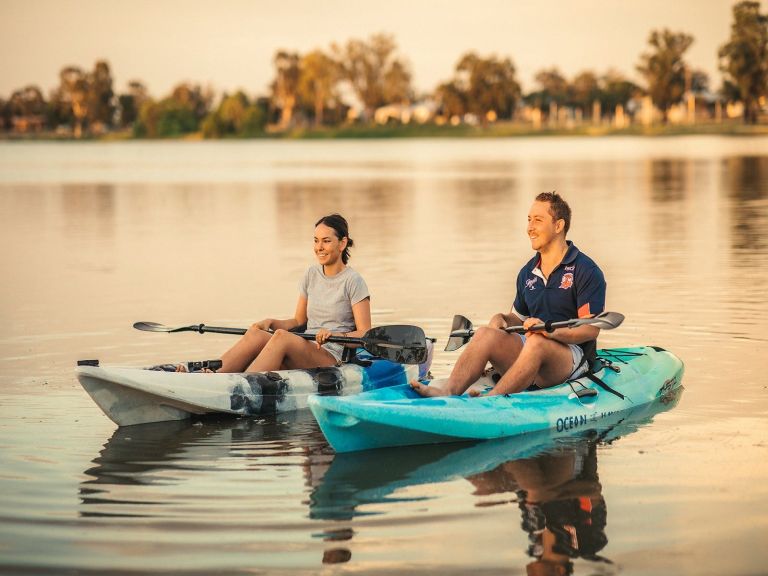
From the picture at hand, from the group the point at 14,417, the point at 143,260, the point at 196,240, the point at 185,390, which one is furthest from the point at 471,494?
the point at 196,240

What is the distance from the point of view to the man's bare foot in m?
9.00

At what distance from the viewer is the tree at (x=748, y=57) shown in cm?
13275

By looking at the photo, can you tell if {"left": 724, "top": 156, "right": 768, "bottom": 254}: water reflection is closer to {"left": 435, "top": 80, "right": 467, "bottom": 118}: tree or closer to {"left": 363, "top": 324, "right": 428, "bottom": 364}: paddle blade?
{"left": 363, "top": 324, "right": 428, "bottom": 364}: paddle blade

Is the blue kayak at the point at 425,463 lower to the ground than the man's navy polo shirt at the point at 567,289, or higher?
lower

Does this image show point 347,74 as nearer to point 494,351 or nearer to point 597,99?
point 597,99

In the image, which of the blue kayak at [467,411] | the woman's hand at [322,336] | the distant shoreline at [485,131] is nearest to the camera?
the blue kayak at [467,411]

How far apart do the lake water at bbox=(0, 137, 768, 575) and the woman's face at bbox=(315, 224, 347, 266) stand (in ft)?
3.90

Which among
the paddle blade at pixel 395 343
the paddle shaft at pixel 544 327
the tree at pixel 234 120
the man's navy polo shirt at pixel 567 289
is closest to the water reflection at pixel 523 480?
the paddle shaft at pixel 544 327

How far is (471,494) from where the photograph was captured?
25.5 feet

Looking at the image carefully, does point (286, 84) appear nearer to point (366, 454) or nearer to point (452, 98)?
point (452, 98)

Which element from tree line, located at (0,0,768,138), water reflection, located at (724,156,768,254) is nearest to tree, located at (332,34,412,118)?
tree line, located at (0,0,768,138)

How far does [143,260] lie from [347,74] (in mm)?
168163

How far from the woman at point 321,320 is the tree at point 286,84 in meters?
176

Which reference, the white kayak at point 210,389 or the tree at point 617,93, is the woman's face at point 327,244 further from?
the tree at point 617,93
